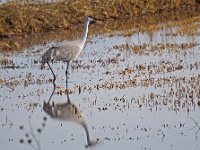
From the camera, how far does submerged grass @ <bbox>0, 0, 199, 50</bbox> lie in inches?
1009

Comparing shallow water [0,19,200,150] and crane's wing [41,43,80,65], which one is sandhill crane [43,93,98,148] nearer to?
shallow water [0,19,200,150]

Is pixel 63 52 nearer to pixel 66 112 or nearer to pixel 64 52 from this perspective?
pixel 64 52

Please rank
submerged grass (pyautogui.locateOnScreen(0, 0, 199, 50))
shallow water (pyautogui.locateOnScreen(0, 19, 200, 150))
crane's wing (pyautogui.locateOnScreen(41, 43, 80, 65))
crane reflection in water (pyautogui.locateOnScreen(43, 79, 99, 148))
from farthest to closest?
1. submerged grass (pyautogui.locateOnScreen(0, 0, 199, 50))
2. crane's wing (pyautogui.locateOnScreen(41, 43, 80, 65))
3. crane reflection in water (pyautogui.locateOnScreen(43, 79, 99, 148))
4. shallow water (pyautogui.locateOnScreen(0, 19, 200, 150))

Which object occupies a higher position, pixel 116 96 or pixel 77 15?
pixel 77 15

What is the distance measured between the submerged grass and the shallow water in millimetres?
3820

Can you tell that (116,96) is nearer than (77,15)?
Yes

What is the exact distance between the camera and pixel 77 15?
27328mm

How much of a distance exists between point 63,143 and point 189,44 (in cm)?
1024

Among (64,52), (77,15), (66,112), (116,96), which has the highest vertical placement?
→ (77,15)

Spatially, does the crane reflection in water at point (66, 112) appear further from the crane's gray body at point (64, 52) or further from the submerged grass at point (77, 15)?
the submerged grass at point (77, 15)

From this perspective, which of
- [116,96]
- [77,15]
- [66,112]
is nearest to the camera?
Answer: [66,112]

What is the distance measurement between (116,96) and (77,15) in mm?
13967

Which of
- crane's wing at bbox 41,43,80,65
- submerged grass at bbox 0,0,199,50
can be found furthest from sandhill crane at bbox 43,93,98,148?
submerged grass at bbox 0,0,199,50

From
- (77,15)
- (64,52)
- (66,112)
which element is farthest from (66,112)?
(77,15)
